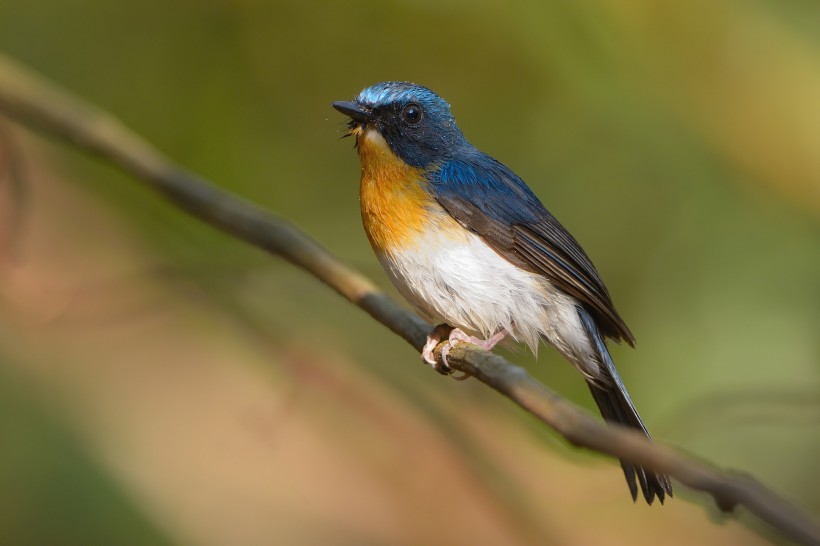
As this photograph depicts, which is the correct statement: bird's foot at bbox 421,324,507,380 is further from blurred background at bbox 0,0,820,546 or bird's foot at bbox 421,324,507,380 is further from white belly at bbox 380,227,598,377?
blurred background at bbox 0,0,820,546

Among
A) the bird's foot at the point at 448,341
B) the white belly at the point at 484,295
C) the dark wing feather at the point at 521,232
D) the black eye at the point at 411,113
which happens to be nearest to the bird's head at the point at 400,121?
the black eye at the point at 411,113

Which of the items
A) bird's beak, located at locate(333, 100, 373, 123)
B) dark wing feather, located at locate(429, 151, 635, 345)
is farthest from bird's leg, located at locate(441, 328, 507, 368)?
bird's beak, located at locate(333, 100, 373, 123)

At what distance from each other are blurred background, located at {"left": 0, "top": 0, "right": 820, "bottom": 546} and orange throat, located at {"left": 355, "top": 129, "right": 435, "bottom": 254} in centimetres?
57

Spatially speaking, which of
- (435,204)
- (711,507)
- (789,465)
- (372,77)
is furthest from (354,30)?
(711,507)

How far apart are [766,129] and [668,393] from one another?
4.30ft

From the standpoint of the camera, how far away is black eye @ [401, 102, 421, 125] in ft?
12.6

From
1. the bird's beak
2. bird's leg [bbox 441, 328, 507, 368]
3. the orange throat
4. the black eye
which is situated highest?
the bird's beak

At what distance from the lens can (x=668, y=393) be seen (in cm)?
387

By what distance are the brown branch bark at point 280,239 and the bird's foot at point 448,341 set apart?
10 cm

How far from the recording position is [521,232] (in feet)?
12.2

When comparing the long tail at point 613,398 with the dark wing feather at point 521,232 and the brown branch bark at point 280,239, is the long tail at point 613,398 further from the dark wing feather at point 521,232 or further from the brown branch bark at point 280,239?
the brown branch bark at point 280,239

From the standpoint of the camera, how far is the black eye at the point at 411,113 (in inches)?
151

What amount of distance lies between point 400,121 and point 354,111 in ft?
0.77

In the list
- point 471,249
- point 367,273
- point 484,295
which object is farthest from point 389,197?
point 367,273
